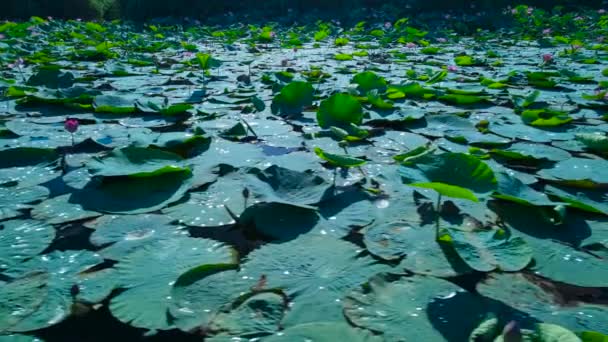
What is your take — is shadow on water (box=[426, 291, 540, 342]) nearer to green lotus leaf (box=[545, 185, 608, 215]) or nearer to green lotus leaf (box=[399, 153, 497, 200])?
green lotus leaf (box=[399, 153, 497, 200])

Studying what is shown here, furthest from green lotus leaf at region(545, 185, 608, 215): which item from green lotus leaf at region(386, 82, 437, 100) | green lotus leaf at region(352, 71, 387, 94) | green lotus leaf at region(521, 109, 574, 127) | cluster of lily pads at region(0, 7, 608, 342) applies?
green lotus leaf at region(352, 71, 387, 94)

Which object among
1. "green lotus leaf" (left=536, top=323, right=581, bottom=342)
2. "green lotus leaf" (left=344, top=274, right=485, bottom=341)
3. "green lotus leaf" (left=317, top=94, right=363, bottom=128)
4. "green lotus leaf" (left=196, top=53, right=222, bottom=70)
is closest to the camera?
"green lotus leaf" (left=536, top=323, right=581, bottom=342)

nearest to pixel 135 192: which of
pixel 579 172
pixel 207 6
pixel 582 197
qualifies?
pixel 582 197

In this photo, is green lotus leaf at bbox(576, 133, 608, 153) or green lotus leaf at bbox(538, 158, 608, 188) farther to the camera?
green lotus leaf at bbox(576, 133, 608, 153)

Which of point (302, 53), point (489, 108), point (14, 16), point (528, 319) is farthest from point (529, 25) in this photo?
point (14, 16)

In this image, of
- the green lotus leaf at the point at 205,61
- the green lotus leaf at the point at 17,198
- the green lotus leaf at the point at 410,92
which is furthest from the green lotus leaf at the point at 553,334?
the green lotus leaf at the point at 205,61

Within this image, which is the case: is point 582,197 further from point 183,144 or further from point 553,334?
point 183,144
